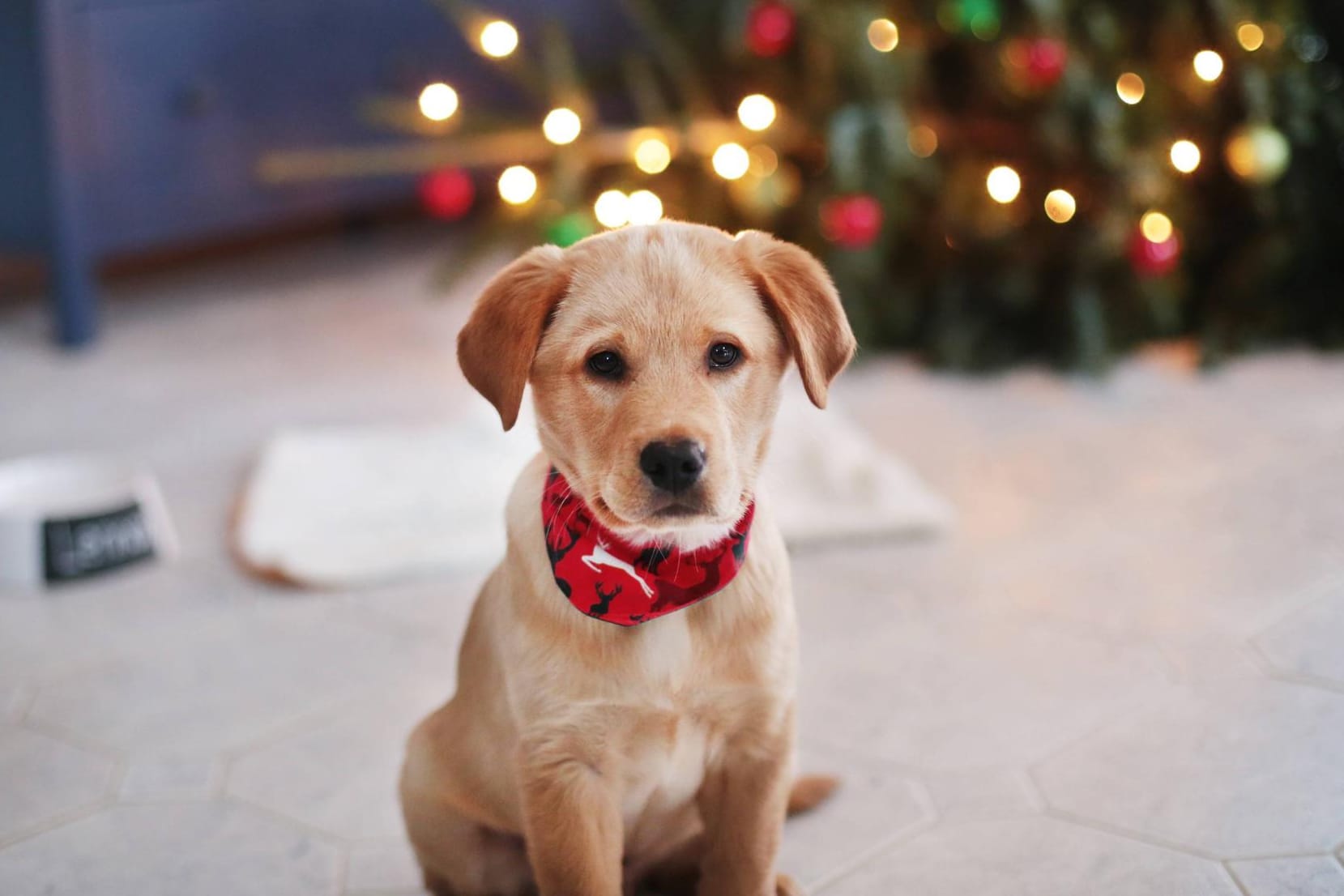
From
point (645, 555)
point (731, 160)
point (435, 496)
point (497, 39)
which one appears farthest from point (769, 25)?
Answer: point (645, 555)

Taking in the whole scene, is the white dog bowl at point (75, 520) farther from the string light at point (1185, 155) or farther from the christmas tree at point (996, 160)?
the string light at point (1185, 155)

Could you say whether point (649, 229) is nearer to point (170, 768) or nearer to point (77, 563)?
point (170, 768)

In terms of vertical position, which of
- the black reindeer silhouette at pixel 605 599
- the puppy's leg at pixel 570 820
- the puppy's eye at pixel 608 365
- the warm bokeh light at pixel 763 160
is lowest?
the puppy's leg at pixel 570 820

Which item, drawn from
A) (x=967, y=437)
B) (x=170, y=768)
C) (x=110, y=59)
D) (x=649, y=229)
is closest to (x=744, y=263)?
(x=649, y=229)

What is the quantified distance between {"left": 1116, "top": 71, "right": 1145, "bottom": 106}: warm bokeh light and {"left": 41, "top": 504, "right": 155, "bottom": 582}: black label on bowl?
98.0 inches

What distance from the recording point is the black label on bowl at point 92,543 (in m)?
2.44

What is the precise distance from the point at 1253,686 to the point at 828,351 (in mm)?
1065

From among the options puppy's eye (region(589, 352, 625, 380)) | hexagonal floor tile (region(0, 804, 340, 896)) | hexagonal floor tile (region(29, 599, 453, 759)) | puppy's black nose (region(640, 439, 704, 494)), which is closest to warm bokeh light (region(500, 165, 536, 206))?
hexagonal floor tile (region(29, 599, 453, 759))

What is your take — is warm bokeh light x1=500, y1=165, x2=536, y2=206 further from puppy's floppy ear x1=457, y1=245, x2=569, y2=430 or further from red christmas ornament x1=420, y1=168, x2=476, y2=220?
puppy's floppy ear x1=457, y1=245, x2=569, y2=430

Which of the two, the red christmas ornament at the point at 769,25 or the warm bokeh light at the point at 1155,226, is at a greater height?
the red christmas ornament at the point at 769,25

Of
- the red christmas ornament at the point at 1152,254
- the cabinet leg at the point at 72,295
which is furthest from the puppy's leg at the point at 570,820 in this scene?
the cabinet leg at the point at 72,295

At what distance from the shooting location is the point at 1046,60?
10.4 ft

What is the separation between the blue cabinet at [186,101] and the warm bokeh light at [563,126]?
871mm

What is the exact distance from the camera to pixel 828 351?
1.44 meters
